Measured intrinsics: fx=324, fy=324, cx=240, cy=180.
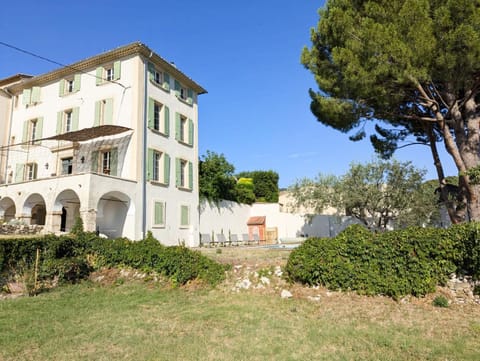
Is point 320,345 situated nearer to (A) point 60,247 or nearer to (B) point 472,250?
(B) point 472,250

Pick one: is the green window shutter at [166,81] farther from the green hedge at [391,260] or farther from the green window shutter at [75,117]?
the green hedge at [391,260]

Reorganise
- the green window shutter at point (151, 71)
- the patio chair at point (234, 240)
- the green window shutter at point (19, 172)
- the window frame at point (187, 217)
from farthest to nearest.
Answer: the patio chair at point (234, 240) → the green window shutter at point (19, 172) → the window frame at point (187, 217) → the green window shutter at point (151, 71)

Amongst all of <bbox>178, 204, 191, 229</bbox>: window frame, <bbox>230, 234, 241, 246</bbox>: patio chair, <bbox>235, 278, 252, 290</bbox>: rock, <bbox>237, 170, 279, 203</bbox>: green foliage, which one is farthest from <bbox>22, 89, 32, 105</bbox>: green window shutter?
<bbox>237, 170, 279, 203</bbox>: green foliage

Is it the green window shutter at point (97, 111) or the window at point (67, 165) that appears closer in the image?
the green window shutter at point (97, 111)

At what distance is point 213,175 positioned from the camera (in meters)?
23.2

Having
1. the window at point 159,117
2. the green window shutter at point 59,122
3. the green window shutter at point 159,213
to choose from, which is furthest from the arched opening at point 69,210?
the window at point 159,117

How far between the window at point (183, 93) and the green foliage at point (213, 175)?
4.03 metres

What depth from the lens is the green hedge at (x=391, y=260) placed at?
21.9ft

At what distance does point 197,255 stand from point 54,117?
50.7 ft

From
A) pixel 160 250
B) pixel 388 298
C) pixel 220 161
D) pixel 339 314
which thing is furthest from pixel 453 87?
pixel 220 161

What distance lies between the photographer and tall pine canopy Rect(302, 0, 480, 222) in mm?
8375

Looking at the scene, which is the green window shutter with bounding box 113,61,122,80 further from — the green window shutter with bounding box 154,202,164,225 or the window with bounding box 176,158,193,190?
the green window shutter with bounding box 154,202,164,225

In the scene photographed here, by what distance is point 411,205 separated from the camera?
598 inches

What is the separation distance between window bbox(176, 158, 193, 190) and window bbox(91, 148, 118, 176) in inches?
153
